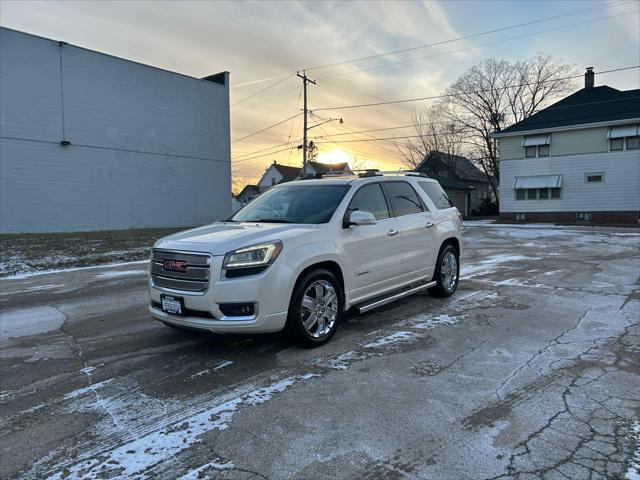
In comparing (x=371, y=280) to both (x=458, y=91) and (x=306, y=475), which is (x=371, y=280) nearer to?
(x=306, y=475)

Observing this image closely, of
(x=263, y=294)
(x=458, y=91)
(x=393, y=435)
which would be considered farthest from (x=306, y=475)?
(x=458, y=91)

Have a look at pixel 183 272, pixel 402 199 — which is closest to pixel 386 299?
pixel 402 199

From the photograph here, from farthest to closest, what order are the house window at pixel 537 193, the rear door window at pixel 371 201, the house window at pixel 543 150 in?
the house window at pixel 543 150
the house window at pixel 537 193
the rear door window at pixel 371 201

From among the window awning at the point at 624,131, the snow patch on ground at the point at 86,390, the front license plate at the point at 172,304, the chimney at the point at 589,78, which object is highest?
the chimney at the point at 589,78

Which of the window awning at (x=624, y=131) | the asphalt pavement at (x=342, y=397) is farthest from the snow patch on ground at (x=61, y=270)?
the window awning at (x=624, y=131)

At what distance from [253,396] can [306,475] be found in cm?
112

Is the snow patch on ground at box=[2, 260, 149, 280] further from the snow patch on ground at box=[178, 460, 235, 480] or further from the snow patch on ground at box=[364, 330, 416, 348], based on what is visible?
the snow patch on ground at box=[178, 460, 235, 480]

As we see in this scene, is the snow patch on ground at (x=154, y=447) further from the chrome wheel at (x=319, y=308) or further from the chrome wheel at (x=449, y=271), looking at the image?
the chrome wheel at (x=449, y=271)

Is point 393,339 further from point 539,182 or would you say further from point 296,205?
point 539,182

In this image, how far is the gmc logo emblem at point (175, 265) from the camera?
14.5 feet

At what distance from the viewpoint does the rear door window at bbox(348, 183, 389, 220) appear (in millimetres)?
5488

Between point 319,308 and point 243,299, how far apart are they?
948 millimetres

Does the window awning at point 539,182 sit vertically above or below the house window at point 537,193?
above

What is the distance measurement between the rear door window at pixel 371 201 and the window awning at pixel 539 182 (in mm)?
29441
